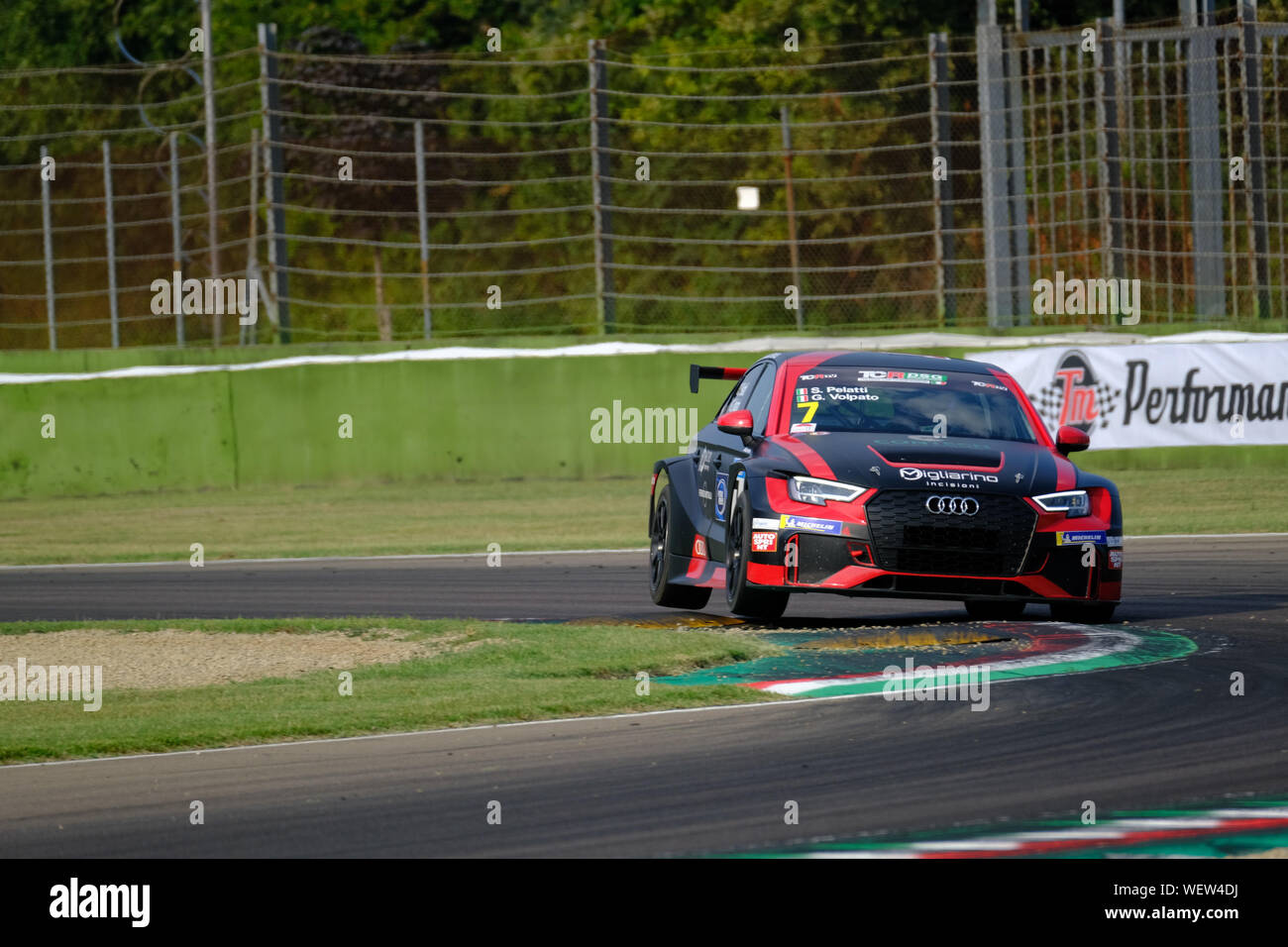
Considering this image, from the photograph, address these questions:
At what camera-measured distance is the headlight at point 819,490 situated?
36.4ft

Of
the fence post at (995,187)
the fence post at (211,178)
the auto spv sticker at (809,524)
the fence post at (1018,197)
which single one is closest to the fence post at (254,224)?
the fence post at (211,178)

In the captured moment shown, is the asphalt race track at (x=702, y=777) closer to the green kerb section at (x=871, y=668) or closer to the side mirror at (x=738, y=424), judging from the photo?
the green kerb section at (x=871, y=668)

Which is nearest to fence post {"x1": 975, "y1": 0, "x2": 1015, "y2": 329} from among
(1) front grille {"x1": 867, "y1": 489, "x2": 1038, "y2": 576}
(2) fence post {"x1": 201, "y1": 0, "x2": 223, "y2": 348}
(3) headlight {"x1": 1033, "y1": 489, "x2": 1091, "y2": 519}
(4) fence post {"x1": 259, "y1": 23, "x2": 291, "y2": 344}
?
(4) fence post {"x1": 259, "y1": 23, "x2": 291, "y2": 344}

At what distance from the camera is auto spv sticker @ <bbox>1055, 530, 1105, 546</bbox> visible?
11.3 m

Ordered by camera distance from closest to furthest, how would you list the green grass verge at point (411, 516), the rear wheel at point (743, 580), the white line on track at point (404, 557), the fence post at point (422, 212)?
the rear wheel at point (743, 580) → the white line on track at point (404, 557) → the green grass verge at point (411, 516) → the fence post at point (422, 212)

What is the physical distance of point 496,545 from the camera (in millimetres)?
18281

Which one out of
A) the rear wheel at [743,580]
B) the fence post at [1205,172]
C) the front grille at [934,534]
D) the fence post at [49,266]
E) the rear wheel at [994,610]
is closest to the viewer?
the front grille at [934,534]

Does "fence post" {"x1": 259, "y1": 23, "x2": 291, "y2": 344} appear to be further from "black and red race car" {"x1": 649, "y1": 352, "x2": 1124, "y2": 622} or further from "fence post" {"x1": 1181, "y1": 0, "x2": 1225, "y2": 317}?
"black and red race car" {"x1": 649, "y1": 352, "x2": 1124, "y2": 622}

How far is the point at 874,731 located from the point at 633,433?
54.4 feet

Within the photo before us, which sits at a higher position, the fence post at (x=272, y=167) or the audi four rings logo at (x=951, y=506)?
the fence post at (x=272, y=167)

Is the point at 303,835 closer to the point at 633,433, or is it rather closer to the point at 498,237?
the point at 633,433

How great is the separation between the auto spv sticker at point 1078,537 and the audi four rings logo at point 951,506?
570mm

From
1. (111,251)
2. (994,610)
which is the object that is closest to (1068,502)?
(994,610)

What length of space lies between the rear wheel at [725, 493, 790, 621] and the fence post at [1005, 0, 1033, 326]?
13.2 m
